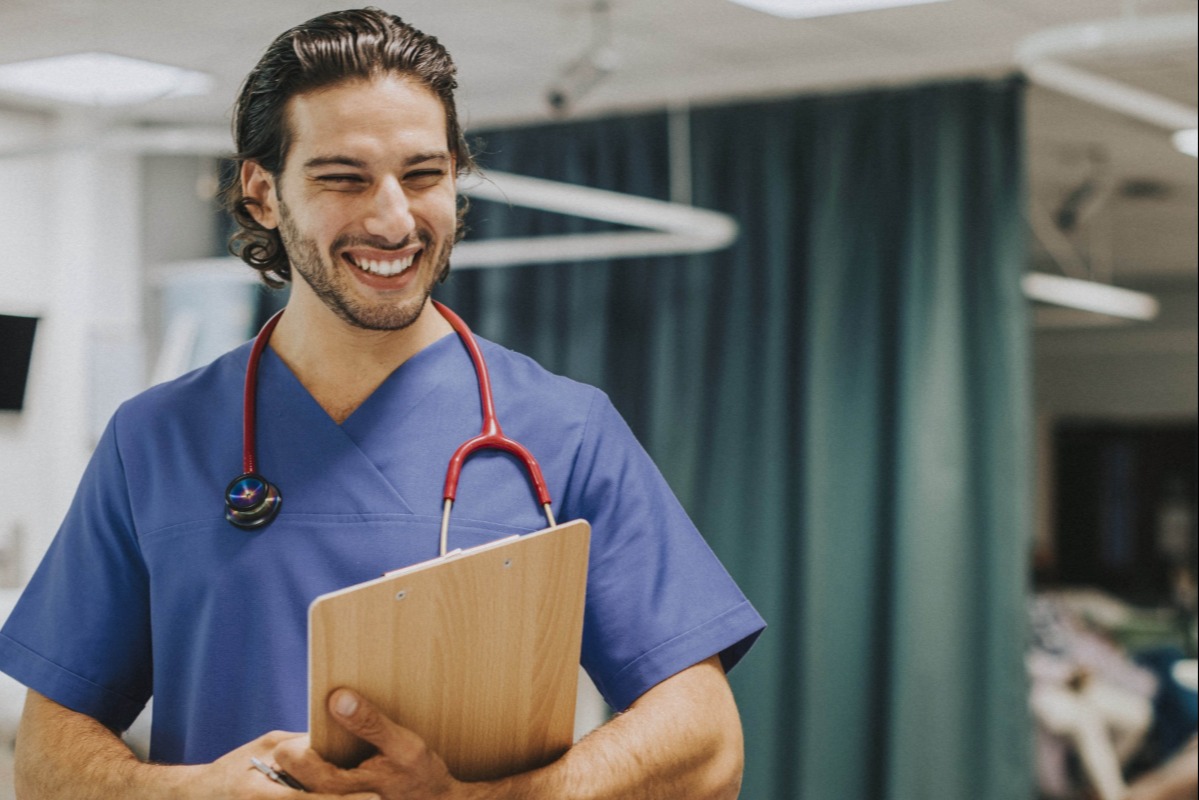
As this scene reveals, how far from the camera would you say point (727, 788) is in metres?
1.16

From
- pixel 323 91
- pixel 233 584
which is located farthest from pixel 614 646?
pixel 323 91

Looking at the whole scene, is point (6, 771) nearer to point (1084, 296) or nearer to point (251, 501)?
point (251, 501)

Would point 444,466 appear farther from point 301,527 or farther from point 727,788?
point 727,788

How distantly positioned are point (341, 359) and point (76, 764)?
15.7 inches

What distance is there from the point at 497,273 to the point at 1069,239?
8.35ft

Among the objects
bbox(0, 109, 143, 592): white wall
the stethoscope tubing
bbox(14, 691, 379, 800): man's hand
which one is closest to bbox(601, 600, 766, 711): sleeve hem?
the stethoscope tubing

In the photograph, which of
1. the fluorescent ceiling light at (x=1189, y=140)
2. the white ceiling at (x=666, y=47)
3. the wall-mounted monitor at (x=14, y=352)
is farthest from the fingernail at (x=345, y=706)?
the fluorescent ceiling light at (x=1189, y=140)

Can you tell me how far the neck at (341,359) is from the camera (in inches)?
49.1

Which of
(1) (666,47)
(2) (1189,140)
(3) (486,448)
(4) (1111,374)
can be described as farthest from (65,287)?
(4) (1111,374)

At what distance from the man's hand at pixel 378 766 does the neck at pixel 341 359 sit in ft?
1.15

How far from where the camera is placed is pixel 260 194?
48.6 inches

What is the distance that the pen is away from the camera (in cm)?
100

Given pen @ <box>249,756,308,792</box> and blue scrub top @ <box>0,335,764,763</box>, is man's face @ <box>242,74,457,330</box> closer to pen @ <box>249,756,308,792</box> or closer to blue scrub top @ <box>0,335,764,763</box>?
blue scrub top @ <box>0,335,764,763</box>

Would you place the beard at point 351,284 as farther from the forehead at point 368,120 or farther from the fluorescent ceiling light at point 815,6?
the fluorescent ceiling light at point 815,6
